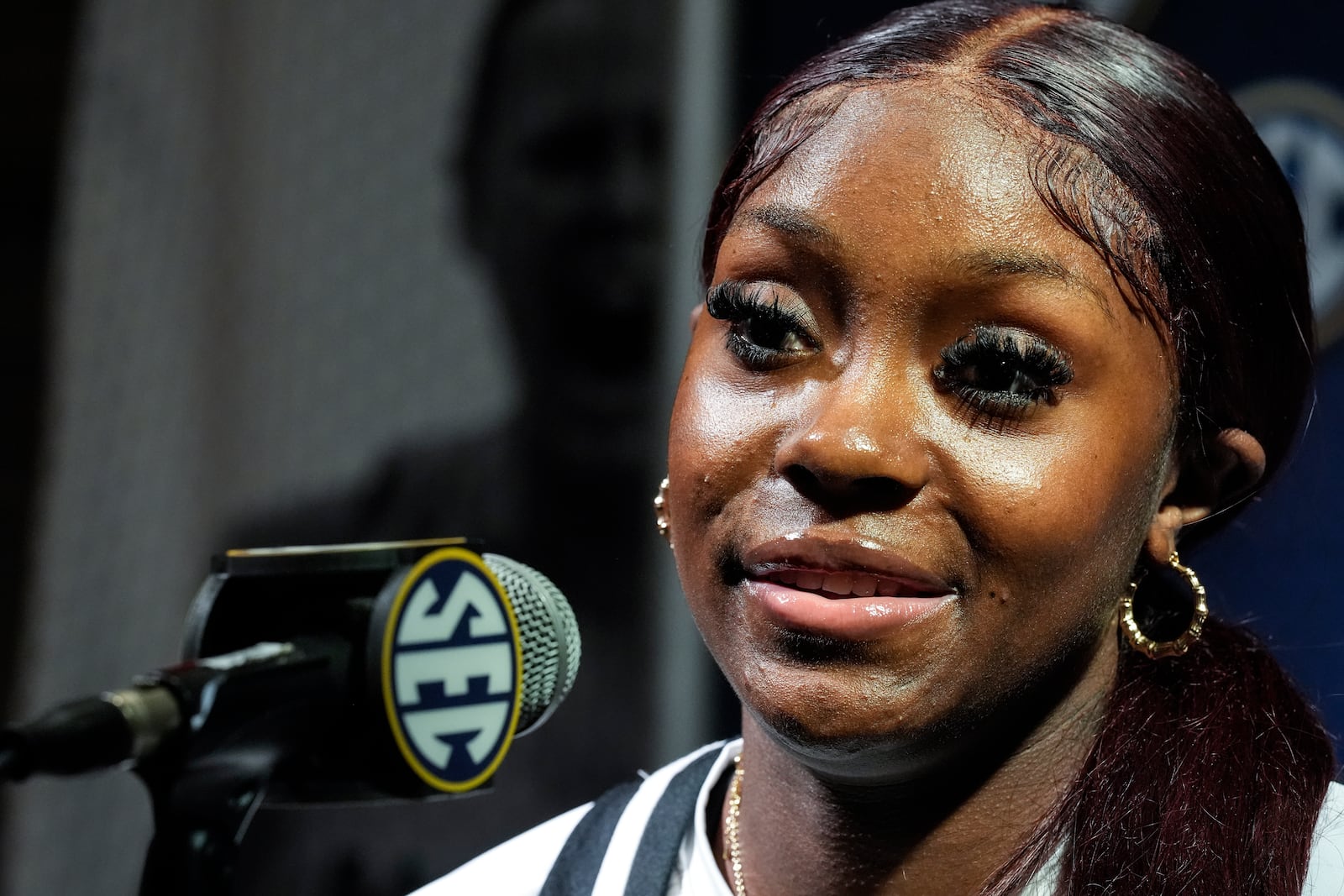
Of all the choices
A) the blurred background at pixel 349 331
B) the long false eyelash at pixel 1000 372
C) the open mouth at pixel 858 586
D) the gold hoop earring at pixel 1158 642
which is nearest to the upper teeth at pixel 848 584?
the open mouth at pixel 858 586

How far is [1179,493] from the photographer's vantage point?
1.17 metres

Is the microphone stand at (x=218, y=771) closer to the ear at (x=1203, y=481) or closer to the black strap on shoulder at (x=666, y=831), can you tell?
the black strap on shoulder at (x=666, y=831)

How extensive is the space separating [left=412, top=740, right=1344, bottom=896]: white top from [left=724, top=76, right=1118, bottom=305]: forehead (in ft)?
1.86

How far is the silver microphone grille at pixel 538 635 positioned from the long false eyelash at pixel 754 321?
0.25 metres

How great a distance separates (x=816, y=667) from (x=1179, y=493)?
14.5 inches

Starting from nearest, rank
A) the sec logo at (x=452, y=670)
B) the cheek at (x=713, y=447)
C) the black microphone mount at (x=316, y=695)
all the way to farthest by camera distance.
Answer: the black microphone mount at (x=316, y=695)
the sec logo at (x=452, y=670)
the cheek at (x=713, y=447)

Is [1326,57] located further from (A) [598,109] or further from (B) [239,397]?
(B) [239,397]

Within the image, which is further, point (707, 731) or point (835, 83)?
point (707, 731)

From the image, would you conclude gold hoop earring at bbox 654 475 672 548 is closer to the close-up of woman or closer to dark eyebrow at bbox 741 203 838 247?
the close-up of woman

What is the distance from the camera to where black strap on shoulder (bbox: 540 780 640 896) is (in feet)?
4.40

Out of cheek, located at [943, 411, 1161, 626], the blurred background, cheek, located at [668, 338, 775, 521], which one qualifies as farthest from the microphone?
the blurred background

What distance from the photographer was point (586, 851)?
4.49 ft

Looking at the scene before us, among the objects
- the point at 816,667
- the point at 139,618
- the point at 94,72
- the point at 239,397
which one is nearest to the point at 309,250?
the point at 239,397

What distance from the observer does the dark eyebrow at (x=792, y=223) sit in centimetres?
107
